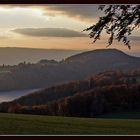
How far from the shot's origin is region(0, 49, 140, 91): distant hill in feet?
23.1

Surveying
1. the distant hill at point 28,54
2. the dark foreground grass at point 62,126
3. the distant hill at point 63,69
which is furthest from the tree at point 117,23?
the dark foreground grass at point 62,126

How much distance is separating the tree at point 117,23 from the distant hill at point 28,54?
0.33 metres

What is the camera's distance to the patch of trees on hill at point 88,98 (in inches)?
277

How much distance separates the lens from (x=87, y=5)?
6.88m

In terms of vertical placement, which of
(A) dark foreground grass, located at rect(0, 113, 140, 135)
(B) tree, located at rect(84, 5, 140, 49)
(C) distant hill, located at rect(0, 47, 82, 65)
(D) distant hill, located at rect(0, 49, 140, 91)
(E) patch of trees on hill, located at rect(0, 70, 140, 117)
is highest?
(B) tree, located at rect(84, 5, 140, 49)

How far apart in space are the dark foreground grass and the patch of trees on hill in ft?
0.31

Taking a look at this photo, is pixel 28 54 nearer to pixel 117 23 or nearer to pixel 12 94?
pixel 12 94

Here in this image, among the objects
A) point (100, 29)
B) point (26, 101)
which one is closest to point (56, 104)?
point (26, 101)

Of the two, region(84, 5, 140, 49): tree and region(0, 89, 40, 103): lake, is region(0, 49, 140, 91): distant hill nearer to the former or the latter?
region(0, 89, 40, 103): lake

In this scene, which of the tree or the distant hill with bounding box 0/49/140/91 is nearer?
the tree

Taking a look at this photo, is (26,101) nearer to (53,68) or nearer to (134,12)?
(53,68)

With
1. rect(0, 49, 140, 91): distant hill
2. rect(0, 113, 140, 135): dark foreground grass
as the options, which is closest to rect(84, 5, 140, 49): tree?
rect(0, 49, 140, 91): distant hill

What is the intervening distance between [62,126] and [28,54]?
2.76ft

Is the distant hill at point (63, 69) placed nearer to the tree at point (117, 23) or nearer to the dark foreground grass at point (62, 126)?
the tree at point (117, 23)
